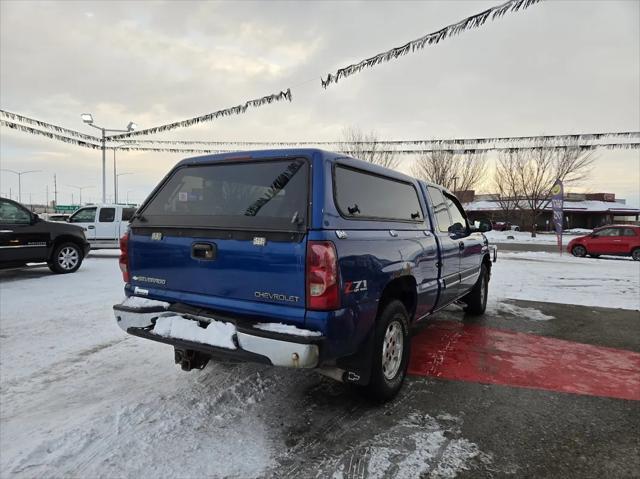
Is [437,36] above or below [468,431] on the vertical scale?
above

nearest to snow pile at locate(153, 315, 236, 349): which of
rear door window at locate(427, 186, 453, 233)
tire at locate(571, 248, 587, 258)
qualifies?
rear door window at locate(427, 186, 453, 233)

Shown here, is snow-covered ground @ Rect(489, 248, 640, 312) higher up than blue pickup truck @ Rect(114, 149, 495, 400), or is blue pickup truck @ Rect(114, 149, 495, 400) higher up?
blue pickup truck @ Rect(114, 149, 495, 400)

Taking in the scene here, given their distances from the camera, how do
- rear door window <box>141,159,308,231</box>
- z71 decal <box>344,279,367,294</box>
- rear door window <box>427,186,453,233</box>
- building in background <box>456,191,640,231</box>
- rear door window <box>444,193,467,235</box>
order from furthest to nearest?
building in background <box>456,191,640,231</box> → rear door window <box>444,193,467,235</box> → rear door window <box>427,186,453,233</box> → rear door window <box>141,159,308,231</box> → z71 decal <box>344,279,367,294</box>

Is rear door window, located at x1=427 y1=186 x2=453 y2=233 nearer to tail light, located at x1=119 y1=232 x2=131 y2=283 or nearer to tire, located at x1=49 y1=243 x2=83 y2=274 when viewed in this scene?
tail light, located at x1=119 y1=232 x2=131 y2=283

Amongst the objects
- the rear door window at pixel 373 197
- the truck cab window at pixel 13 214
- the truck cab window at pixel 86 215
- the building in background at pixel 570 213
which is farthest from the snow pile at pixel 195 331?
the building in background at pixel 570 213

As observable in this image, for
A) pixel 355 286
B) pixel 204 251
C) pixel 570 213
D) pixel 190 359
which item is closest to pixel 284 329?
pixel 355 286

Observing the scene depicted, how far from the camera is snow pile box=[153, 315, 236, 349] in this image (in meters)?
2.85

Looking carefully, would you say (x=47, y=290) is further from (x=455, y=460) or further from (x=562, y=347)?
(x=562, y=347)

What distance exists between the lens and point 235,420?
3.11m

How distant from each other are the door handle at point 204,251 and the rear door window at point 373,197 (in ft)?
3.01

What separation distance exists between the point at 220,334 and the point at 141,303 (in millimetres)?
892

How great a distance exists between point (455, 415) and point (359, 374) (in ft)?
2.86

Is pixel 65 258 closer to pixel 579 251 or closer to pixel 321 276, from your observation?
pixel 321 276

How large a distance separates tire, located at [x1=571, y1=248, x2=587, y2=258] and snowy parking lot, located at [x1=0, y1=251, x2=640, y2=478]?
1548 cm
